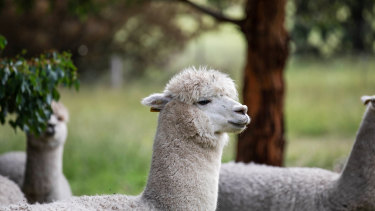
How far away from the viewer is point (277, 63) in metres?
6.73

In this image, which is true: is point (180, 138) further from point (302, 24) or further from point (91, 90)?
point (91, 90)

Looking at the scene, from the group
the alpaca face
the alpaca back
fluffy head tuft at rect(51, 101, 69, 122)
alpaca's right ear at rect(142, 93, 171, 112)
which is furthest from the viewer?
fluffy head tuft at rect(51, 101, 69, 122)

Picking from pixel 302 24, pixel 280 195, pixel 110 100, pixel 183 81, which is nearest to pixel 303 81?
pixel 110 100

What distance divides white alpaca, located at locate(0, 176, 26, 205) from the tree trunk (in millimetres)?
2960

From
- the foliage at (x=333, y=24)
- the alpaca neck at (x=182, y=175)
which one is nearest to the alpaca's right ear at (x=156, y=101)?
the alpaca neck at (x=182, y=175)

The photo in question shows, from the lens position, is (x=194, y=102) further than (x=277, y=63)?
No

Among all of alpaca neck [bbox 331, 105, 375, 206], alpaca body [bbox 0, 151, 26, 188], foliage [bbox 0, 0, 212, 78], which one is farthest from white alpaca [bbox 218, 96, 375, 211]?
foliage [bbox 0, 0, 212, 78]

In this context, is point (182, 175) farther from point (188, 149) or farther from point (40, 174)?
point (40, 174)

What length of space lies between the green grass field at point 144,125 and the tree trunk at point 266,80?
1.90 metres

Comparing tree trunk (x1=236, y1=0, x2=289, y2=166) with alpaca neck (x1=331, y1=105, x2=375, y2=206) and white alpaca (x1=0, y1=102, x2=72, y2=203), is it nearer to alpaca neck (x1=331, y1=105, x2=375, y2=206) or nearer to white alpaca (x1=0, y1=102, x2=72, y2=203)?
alpaca neck (x1=331, y1=105, x2=375, y2=206)

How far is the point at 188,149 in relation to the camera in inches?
141

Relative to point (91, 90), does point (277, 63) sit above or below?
above

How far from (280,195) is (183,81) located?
73.9 inches

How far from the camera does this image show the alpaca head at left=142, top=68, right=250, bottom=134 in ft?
11.6
